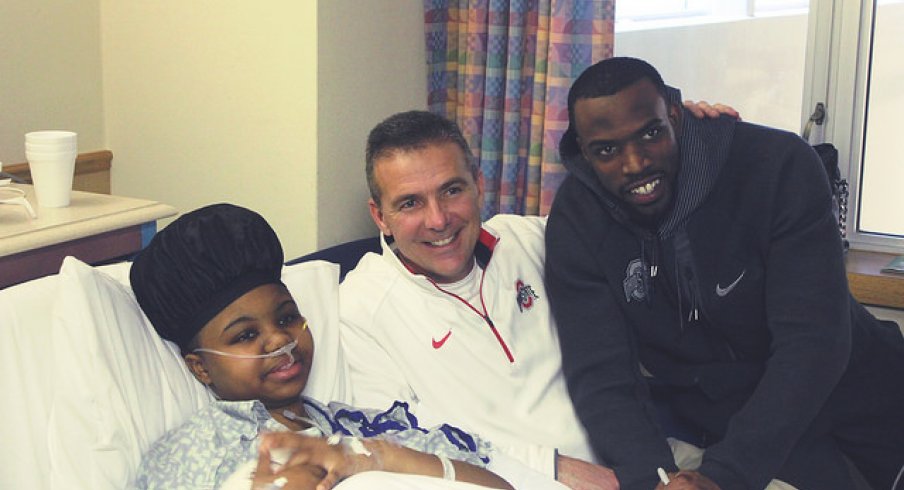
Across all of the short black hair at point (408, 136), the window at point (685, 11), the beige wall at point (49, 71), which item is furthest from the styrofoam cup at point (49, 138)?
the window at point (685, 11)

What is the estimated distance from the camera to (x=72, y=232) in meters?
2.24

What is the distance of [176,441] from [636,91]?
1081 mm

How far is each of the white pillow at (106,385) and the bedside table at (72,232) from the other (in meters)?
0.29

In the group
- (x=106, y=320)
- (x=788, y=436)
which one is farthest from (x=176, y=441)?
(x=788, y=436)

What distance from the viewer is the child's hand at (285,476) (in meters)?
1.69

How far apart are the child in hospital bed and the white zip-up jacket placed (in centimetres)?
13

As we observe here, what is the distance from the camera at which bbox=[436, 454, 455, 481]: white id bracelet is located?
1802 mm

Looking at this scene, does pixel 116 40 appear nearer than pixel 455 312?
No

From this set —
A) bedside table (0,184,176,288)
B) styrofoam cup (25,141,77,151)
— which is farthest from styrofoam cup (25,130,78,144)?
bedside table (0,184,176,288)

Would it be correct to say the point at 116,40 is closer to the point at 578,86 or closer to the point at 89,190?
the point at 89,190

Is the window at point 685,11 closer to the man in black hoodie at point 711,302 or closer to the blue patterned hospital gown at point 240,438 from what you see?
the man in black hoodie at point 711,302

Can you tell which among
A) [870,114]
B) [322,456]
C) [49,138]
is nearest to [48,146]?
[49,138]

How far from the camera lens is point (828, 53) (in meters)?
3.09

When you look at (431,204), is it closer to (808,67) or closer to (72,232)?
(72,232)
